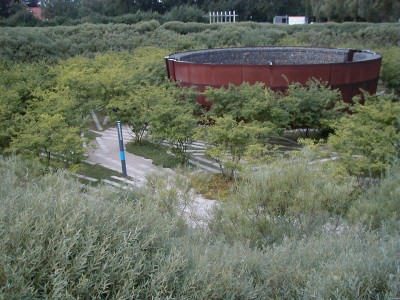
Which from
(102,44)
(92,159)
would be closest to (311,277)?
(92,159)

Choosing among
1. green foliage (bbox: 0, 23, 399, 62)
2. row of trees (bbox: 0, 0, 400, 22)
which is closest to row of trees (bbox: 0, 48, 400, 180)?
green foliage (bbox: 0, 23, 399, 62)

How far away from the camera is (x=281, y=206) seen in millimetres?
6188

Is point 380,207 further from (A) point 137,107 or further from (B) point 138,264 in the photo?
(A) point 137,107

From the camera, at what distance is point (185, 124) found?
11172 mm

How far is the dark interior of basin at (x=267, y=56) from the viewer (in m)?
18.7

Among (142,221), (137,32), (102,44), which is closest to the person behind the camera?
(142,221)

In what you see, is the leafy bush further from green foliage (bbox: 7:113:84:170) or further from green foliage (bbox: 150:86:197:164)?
green foliage (bbox: 150:86:197:164)

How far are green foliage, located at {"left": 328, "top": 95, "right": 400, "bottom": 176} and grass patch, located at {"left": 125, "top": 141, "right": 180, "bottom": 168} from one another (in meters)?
4.06

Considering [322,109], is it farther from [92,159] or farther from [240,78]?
[92,159]

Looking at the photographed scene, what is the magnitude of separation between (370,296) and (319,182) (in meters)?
3.27

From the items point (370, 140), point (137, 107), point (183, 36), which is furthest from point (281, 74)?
point (183, 36)

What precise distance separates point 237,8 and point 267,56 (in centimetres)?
3082

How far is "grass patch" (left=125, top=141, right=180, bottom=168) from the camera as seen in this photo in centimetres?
1166

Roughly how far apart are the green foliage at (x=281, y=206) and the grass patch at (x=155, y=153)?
5.21 m
